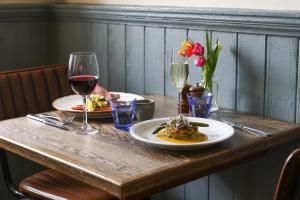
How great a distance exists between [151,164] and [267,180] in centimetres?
72

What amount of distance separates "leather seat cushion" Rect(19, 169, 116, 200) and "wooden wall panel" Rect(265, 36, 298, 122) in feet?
2.08

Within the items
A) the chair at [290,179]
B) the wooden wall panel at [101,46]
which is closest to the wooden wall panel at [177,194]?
the wooden wall panel at [101,46]

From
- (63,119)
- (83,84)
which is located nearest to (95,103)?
(63,119)

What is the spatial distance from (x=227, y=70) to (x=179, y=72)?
8.6 inches

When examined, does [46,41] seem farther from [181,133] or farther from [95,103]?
[181,133]

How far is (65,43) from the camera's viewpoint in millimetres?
2686

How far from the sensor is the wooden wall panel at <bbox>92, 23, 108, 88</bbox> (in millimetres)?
2445

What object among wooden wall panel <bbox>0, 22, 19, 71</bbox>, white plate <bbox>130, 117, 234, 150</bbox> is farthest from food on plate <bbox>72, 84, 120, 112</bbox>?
wooden wall panel <bbox>0, 22, 19, 71</bbox>

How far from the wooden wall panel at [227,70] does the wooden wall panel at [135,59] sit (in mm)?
425

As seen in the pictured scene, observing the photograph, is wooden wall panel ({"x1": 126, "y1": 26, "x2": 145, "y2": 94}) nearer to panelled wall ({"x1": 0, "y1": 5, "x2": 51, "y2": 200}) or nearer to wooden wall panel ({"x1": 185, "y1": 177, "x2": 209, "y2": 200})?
wooden wall panel ({"x1": 185, "y1": 177, "x2": 209, "y2": 200})

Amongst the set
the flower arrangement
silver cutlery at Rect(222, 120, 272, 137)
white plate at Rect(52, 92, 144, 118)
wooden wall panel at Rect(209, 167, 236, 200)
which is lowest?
wooden wall panel at Rect(209, 167, 236, 200)

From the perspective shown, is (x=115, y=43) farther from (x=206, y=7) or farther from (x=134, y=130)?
(x=134, y=130)

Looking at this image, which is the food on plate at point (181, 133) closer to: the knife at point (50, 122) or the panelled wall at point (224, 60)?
the knife at point (50, 122)

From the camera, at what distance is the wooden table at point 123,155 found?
1.19m
